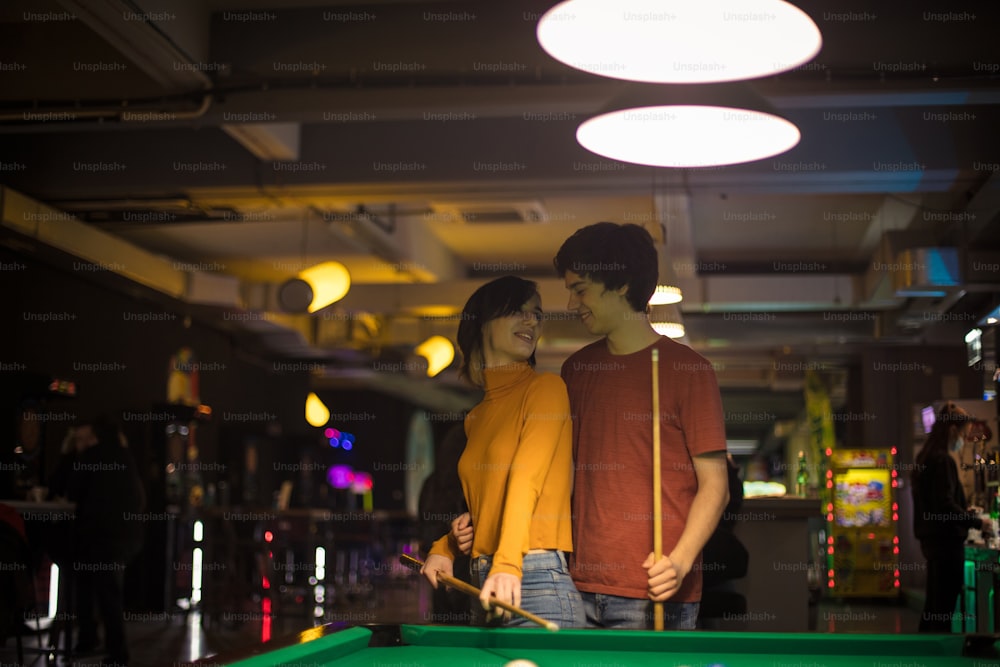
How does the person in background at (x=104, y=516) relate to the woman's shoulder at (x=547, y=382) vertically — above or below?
below

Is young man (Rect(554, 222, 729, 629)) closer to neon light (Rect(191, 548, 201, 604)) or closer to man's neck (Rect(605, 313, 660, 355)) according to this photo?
man's neck (Rect(605, 313, 660, 355))

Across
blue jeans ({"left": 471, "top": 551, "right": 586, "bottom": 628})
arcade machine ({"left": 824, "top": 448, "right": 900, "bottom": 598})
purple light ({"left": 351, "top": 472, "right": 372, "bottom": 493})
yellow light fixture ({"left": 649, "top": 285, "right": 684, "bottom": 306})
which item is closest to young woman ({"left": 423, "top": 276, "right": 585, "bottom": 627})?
blue jeans ({"left": 471, "top": 551, "right": 586, "bottom": 628})

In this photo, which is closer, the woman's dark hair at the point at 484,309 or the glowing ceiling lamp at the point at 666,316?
the woman's dark hair at the point at 484,309

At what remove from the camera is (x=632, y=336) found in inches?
134

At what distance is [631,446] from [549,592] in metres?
0.57

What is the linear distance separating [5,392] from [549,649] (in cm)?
697

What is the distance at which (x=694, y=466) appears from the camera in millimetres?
3252

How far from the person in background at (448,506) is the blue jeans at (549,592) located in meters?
0.35

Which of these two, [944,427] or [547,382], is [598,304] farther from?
[944,427]

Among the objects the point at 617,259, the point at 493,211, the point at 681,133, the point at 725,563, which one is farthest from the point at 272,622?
the point at 681,133

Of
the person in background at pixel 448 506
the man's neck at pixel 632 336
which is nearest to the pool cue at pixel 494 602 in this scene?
the person in background at pixel 448 506

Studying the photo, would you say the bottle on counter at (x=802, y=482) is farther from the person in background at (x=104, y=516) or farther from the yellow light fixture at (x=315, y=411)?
the yellow light fixture at (x=315, y=411)

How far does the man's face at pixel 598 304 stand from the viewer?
3414 millimetres

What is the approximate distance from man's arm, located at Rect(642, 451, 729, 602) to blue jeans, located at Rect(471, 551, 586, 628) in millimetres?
240
